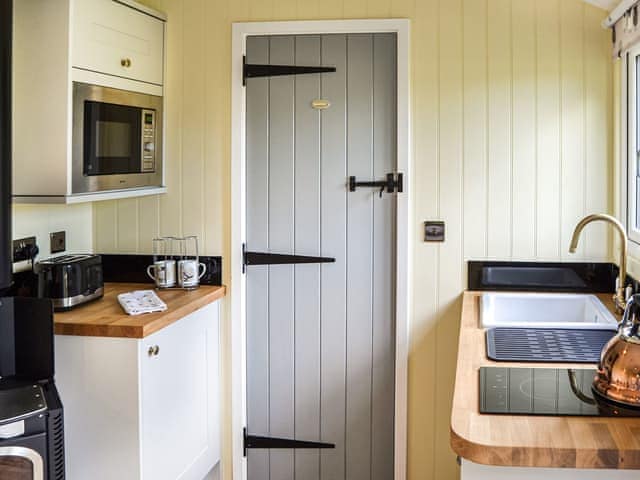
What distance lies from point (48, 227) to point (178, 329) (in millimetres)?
672

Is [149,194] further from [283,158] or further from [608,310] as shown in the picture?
[608,310]

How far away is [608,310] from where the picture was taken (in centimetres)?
288

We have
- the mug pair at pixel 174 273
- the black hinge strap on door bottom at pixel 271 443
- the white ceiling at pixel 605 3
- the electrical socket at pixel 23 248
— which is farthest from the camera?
the black hinge strap on door bottom at pixel 271 443

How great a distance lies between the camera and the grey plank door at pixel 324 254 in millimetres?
3352

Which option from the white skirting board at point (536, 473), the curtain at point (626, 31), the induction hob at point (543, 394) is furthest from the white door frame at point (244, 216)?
the white skirting board at point (536, 473)

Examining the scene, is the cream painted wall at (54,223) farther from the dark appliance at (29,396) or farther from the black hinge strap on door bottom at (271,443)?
the black hinge strap on door bottom at (271,443)

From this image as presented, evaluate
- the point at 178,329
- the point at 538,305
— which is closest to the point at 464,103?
the point at 538,305

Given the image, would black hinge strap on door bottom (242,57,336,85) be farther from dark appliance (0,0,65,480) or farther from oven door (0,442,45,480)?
oven door (0,442,45,480)

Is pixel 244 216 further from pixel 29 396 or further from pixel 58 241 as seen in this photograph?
pixel 29 396

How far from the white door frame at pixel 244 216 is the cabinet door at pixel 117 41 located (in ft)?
1.05

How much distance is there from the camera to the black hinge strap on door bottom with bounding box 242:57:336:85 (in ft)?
11.0

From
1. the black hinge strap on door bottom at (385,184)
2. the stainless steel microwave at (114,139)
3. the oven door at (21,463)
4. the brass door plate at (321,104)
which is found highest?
the brass door plate at (321,104)

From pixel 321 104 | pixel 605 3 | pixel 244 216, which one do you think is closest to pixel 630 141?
pixel 605 3

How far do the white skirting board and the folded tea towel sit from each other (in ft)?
4.83
